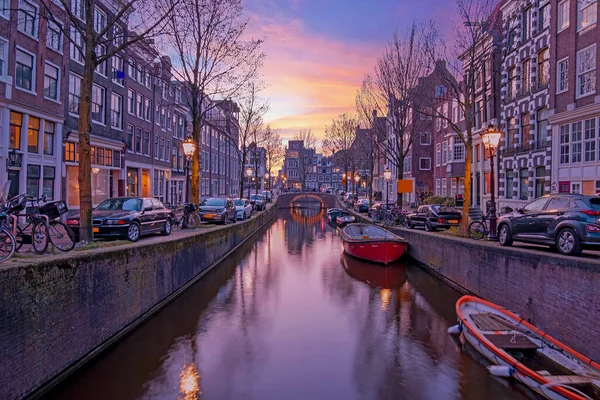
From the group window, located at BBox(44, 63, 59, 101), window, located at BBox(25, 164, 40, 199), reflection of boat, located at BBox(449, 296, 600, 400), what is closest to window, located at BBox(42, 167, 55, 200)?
window, located at BBox(25, 164, 40, 199)

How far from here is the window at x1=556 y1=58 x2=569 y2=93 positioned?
79.2 feet

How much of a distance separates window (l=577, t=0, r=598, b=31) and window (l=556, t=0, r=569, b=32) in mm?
926

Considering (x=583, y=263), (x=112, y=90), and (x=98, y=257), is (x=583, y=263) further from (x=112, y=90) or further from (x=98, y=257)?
(x=112, y=90)

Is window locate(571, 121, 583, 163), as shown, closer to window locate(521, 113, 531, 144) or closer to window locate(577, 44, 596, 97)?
window locate(577, 44, 596, 97)

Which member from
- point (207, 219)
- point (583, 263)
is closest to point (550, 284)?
point (583, 263)

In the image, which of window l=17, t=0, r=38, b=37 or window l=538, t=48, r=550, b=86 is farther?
window l=538, t=48, r=550, b=86

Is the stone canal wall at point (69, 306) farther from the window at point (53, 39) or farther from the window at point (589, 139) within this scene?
the window at point (589, 139)

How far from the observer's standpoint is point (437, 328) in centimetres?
1259

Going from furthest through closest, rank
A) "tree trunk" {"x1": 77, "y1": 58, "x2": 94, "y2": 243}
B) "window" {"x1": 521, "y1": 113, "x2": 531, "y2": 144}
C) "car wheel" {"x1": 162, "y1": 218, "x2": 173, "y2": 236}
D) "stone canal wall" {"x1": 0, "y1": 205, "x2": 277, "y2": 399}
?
"window" {"x1": 521, "y1": 113, "x2": 531, "y2": 144} → "car wheel" {"x1": 162, "y1": 218, "x2": 173, "y2": 236} → "tree trunk" {"x1": 77, "y1": 58, "x2": 94, "y2": 243} → "stone canal wall" {"x1": 0, "y1": 205, "x2": 277, "y2": 399}

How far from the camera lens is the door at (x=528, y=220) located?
12.9 meters

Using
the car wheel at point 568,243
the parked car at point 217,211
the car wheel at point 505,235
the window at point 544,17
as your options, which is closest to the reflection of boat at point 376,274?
the car wheel at point 505,235

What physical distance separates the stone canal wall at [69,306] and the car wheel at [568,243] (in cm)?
1041

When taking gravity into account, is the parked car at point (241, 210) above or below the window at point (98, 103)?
below

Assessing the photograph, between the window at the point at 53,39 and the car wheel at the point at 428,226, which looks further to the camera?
the car wheel at the point at 428,226
